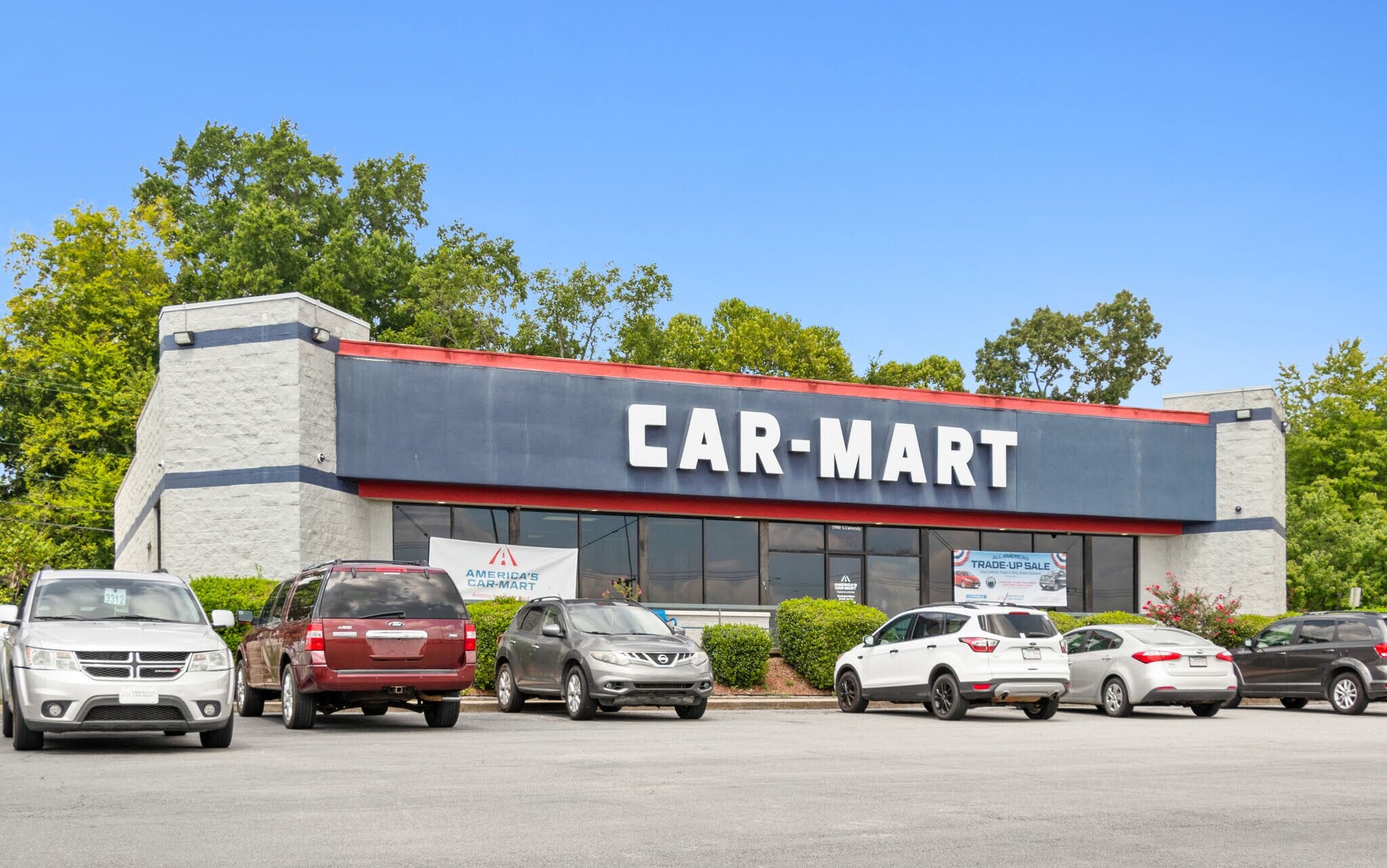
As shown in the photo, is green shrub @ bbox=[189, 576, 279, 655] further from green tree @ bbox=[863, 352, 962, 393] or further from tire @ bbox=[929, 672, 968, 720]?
green tree @ bbox=[863, 352, 962, 393]

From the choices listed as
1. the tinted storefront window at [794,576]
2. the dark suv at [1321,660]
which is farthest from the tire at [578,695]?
the dark suv at [1321,660]

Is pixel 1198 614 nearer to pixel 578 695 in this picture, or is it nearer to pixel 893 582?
pixel 893 582

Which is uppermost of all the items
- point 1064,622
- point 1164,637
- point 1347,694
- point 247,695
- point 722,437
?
point 722,437

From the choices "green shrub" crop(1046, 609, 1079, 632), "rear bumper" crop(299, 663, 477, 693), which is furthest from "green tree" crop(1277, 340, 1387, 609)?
"rear bumper" crop(299, 663, 477, 693)

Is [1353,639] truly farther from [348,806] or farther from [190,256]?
[190,256]

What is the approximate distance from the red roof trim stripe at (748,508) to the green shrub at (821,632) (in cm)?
411

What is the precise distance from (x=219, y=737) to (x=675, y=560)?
16763 mm

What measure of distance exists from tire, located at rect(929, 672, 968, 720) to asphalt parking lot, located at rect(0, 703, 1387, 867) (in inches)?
117

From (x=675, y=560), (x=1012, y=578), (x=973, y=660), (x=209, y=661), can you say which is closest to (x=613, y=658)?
(x=973, y=660)

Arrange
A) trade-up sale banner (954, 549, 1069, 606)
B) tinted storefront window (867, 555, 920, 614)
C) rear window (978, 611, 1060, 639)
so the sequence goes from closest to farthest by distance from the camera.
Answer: rear window (978, 611, 1060, 639), tinted storefront window (867, 555, 920, 614), trade-up sale banner (954, 549, 1069, 606)

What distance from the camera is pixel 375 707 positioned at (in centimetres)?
1842

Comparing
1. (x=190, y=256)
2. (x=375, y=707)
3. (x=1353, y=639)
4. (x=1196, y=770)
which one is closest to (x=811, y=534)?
(x=1353, y=639)

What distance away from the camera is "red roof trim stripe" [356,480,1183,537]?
92.1 ft

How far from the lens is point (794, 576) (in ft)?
103
